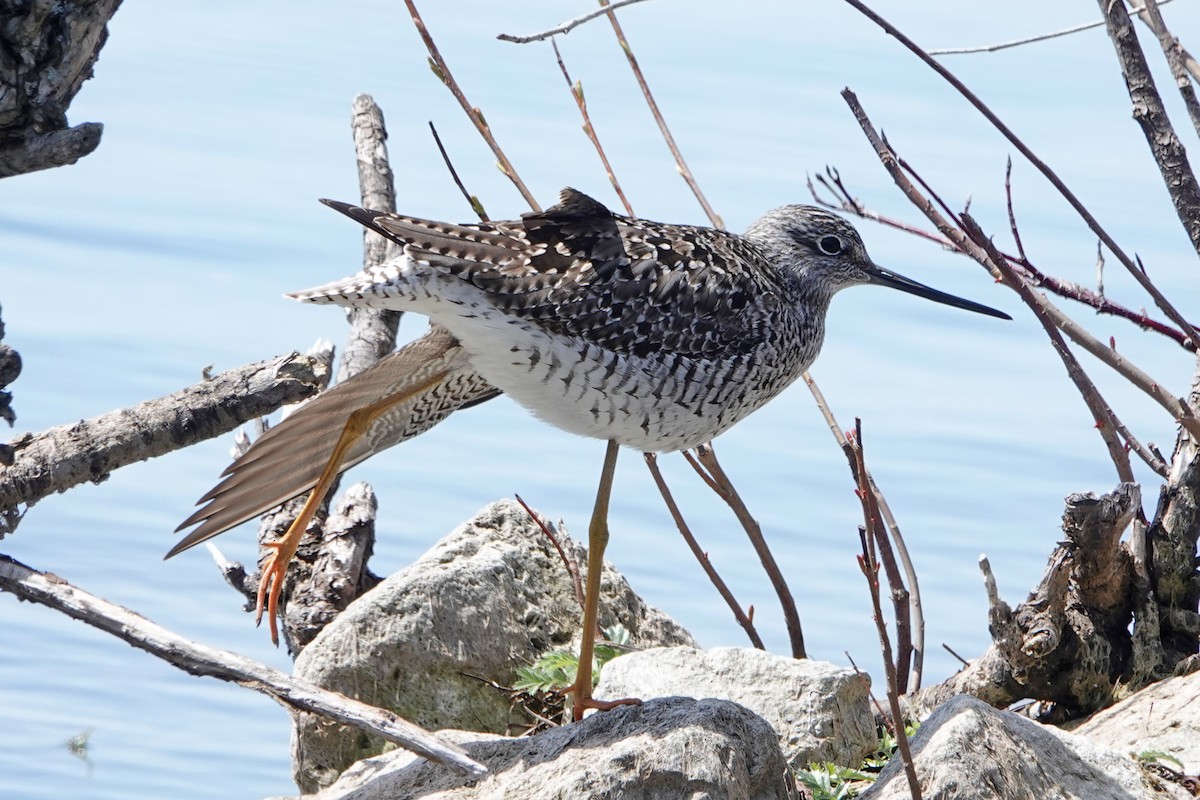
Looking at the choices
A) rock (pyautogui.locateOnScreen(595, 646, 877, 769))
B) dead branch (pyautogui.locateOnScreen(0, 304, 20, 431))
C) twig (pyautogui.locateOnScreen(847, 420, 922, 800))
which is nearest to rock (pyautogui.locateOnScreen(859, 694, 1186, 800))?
twig (pyautogui.locateOnScreen(847, 420, 922, 800))

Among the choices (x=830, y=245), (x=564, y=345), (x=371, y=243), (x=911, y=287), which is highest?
(x=830, y=245)

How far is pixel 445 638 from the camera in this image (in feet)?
18.7

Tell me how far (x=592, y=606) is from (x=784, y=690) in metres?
0.76

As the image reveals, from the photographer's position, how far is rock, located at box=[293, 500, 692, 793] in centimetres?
559

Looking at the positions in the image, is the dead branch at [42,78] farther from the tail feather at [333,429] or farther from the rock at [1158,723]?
the rock at [1158,723]

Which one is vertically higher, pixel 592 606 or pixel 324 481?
pixel 324 481

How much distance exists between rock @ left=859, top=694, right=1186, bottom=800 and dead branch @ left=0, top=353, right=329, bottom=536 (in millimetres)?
2311

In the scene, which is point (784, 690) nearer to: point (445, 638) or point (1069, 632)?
point (1069, 632)

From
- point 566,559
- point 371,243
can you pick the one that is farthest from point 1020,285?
point 371,243

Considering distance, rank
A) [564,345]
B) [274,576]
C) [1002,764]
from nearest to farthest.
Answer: [1002,764] < [564,345] < [274,576]

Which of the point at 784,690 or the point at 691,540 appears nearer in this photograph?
the point at 784,690

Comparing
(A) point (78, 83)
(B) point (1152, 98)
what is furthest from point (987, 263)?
(A) point (78, 83)

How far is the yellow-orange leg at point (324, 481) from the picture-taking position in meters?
5.32

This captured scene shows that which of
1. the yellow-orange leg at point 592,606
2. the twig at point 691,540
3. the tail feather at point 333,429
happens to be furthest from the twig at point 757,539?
the tail feather at point 333,429
